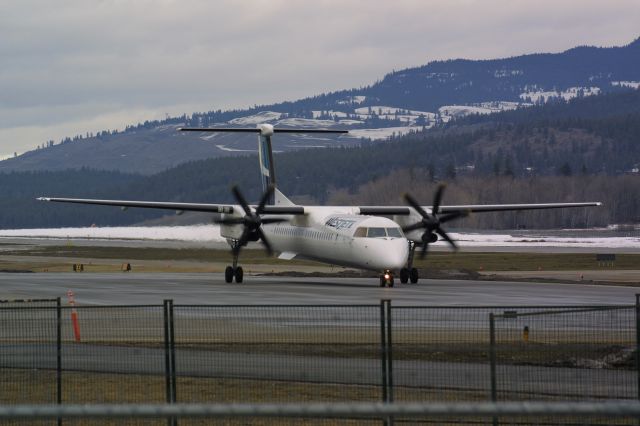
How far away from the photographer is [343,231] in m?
40.2

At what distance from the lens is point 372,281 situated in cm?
4444

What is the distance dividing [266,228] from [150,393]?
103 ft

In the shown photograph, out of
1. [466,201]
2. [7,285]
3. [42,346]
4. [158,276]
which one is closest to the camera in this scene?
[42,346]


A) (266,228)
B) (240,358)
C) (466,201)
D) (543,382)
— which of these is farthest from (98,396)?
(466,201)

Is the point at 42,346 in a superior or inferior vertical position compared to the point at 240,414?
inferior

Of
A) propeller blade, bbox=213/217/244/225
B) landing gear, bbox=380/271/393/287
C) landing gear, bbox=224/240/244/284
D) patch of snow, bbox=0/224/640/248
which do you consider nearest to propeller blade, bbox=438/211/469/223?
landing gear, bbox=380/271/393/287

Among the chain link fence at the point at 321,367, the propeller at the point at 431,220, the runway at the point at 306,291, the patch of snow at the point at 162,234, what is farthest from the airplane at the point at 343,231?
the patch of snow at the point at 162,234

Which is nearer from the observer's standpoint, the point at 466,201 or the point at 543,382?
the point at 543,382

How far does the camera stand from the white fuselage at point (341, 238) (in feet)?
126

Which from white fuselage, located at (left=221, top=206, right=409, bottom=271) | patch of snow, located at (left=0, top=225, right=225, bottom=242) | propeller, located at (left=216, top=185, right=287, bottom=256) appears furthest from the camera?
patch of snow, located at (left=0, top=225, right=225, bottom=242)

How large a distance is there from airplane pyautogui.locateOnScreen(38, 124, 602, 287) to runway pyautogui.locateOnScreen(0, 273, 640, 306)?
0.96 m

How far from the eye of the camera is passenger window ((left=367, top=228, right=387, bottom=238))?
38.6m

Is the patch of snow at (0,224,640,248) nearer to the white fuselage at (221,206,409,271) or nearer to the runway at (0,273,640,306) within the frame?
the white fuselage at (221,206,409,271)

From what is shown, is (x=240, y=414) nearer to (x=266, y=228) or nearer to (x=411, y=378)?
(x=411, y=378)
